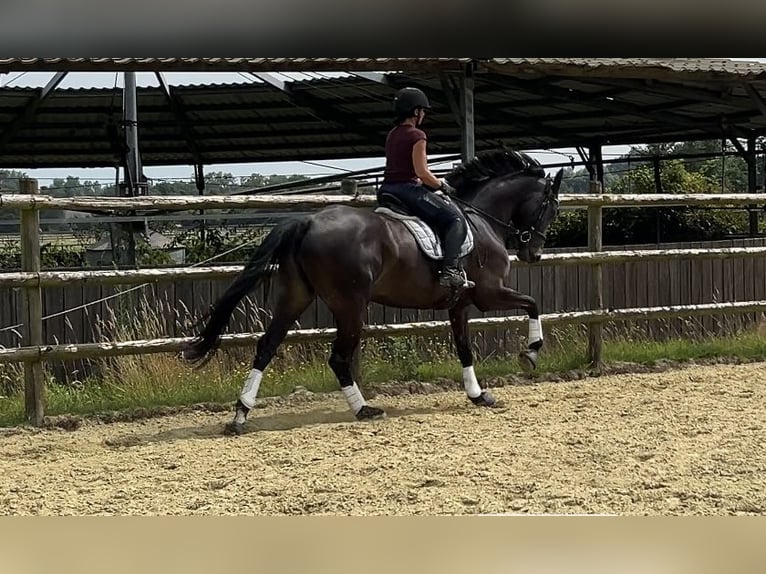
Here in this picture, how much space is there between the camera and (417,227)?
5141 mm

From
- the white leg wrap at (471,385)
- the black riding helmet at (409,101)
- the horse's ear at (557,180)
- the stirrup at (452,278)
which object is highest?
the black riding helmet at (409,101)

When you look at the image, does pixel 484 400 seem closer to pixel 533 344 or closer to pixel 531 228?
pixel 533 344

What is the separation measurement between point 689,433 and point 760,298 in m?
5.19

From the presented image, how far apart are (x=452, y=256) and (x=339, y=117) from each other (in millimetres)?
8938

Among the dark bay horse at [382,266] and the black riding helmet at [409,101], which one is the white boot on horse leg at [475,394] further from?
the black riding helmet at [409,101]

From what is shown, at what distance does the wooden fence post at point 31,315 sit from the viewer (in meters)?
5.11

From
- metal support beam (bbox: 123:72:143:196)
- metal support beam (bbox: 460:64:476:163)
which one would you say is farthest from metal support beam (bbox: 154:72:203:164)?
metal support beam (bbox: 460:64:476:163)

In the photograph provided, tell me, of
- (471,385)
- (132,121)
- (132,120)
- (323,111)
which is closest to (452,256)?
(471,385)

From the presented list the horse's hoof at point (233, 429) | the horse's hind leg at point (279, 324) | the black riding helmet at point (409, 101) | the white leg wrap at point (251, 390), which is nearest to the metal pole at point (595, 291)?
the black riding helmet at point (409, 101)

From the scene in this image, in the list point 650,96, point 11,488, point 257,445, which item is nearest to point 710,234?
point 650,96

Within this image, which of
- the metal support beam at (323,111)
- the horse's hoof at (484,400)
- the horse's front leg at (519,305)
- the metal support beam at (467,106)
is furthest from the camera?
the metal support beam at (323,111)

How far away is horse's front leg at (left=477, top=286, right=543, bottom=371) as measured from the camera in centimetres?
551

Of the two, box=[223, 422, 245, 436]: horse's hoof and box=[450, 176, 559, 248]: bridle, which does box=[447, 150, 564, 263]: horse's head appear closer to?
box=[450, 176, 559, 248]: bridle

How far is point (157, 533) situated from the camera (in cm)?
85
